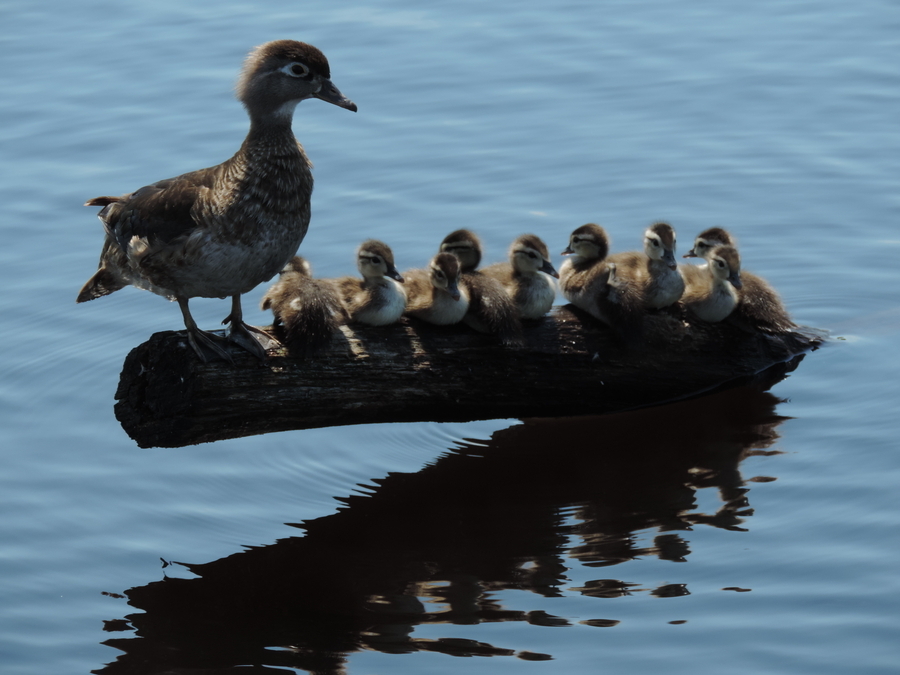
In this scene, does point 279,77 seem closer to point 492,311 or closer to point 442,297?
point 442,297

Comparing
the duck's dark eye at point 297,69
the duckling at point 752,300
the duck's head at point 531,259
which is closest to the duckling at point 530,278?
the duck's head at point 531,259

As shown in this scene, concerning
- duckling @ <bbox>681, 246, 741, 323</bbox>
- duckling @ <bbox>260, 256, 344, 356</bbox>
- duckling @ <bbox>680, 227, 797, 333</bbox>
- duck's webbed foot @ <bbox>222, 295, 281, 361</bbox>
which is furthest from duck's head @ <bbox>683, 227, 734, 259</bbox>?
duck's webbed foot @ <bbox>222, 295, 281, 361</bbox>

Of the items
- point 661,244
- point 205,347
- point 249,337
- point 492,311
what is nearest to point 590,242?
point 661,244

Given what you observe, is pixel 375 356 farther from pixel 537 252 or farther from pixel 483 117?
pixel 483 117

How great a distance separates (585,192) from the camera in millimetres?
11281

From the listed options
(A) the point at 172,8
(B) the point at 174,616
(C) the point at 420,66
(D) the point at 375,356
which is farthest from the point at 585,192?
(A) the point at 172,8

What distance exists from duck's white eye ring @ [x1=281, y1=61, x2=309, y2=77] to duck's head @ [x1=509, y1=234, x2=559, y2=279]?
1685 mm

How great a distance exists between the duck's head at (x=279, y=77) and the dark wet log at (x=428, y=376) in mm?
1344

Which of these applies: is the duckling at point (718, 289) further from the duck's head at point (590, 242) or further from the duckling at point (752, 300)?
the duck's head at point (590, 242)

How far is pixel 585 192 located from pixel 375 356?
456cm

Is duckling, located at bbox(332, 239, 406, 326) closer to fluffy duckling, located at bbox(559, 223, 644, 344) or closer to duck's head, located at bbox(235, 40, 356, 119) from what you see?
duck's head, located at bbox(235, 40, 356, 119)

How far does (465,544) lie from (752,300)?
8.02 ft

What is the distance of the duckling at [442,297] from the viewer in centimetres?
735

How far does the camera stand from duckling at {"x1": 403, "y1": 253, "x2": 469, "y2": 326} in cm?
Answer: 735
